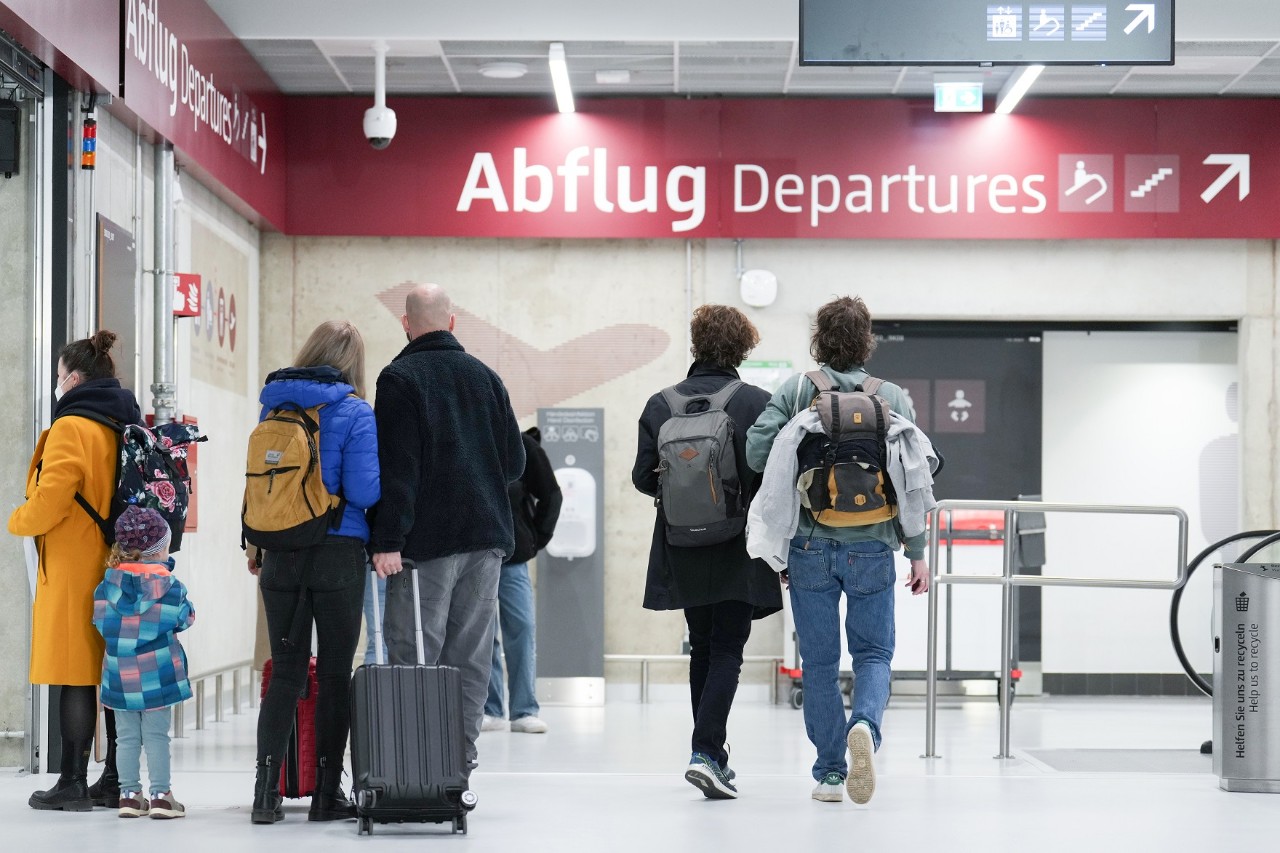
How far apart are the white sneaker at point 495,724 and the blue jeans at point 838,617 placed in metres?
2.58

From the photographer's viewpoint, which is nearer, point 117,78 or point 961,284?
point 117,78

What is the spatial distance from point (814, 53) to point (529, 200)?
12.8 ft

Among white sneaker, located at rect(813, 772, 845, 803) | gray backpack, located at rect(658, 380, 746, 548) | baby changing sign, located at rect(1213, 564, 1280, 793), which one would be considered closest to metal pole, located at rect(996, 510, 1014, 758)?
baby changing sign, located at rect(1213, 564, 1280, 793)

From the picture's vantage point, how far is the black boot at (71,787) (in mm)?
4434

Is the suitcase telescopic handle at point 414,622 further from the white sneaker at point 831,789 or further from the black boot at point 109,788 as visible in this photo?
the white sneaker at point 831,789

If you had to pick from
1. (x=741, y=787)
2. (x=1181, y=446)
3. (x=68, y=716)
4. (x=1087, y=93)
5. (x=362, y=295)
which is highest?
(x=1087, y=93)

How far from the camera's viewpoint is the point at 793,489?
439 cm

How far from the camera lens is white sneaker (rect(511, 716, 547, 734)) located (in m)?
6.70

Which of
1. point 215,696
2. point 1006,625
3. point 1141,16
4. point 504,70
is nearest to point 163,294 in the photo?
point 215,696

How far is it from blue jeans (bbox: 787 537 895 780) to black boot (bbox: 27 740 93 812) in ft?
6.92

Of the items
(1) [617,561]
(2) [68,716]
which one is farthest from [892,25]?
(1) [617,561]

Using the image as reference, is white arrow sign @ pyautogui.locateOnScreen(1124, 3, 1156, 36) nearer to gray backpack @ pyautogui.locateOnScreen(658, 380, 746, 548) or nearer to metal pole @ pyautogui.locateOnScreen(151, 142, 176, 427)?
gray backpack @ pyautogui.locateOnScreen(658, 380, 746, 548)

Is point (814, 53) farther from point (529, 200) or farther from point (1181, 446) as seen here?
point (1181, 446)

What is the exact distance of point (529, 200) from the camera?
8703 mm
